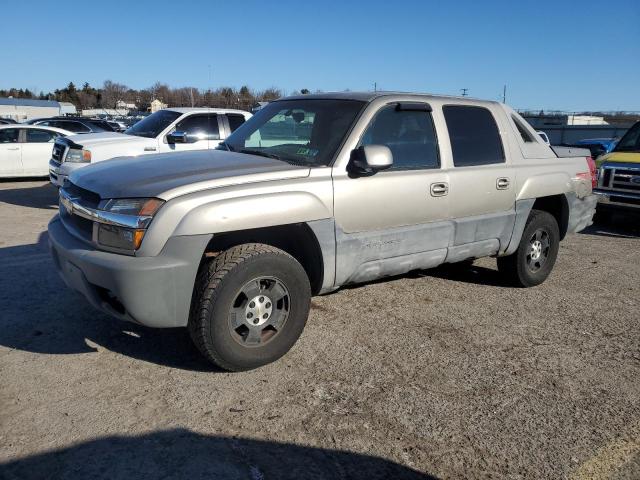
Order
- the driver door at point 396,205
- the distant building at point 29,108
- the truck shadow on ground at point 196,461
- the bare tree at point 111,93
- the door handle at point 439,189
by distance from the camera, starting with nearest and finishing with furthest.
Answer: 1. the truck shadow on ground at point 196,461
2. the driver door at point 396,205
3. the door handle at point 439,189
4. the distant building at point 29,108
5. the bare tree at point 111,93

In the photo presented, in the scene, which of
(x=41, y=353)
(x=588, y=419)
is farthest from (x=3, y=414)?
(x=588, y=419)

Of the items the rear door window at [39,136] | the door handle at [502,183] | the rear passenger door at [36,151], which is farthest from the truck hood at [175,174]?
the rear door window at [39,136]

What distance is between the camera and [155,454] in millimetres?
2762

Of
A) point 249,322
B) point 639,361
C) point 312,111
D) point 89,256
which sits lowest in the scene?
point 639,361

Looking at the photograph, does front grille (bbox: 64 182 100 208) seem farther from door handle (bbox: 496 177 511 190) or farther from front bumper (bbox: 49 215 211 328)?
door handle (bbox: 496 177 511 190)

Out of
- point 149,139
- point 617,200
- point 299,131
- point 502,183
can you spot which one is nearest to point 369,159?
point 299,131

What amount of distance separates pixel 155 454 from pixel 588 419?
2424 millimetres

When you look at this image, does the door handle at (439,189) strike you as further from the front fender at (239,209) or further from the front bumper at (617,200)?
the front bumper at (617,200)

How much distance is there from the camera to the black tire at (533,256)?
5.48 metres

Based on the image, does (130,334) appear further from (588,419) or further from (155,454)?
(588,419)

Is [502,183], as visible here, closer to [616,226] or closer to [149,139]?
[616,226]

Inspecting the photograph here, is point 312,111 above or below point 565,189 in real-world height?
above

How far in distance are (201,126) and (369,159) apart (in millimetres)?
6873

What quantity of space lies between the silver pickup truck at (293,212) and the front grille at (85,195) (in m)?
0.02
